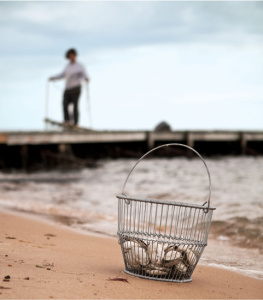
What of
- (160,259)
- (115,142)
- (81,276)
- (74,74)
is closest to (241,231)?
(160,259)

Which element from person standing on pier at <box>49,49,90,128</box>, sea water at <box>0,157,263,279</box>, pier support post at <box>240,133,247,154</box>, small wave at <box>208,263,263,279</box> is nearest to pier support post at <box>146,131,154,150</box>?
sea water at <box>0,157,263,279</box>

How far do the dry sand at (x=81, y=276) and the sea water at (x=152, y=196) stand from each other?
0.79 m

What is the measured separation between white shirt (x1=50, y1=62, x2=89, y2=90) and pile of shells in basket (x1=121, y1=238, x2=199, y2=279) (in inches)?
352

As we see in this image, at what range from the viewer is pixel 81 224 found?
6965 mm

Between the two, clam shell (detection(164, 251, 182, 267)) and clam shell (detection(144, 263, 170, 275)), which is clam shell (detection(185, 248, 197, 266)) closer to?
clam shell (detection(164, 251, 182, 267))

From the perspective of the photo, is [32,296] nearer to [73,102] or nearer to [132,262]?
[132,262]

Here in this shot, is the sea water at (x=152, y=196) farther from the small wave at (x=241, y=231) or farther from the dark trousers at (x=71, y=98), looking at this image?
the dark trousers at (x=71, y=98)

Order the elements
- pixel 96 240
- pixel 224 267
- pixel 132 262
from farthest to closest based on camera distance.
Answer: pixel 96 240, pixel 224 267, pixel 132 262

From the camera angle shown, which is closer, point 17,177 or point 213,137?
point 17,177

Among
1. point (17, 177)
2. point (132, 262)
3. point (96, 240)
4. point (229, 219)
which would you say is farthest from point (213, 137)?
point (132, 262)

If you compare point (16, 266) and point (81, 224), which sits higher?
point (16, 266)

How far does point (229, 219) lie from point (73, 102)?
20.8ft

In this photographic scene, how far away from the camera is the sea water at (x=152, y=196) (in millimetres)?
5914

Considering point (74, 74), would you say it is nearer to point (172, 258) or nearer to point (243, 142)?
point (172, 258)
